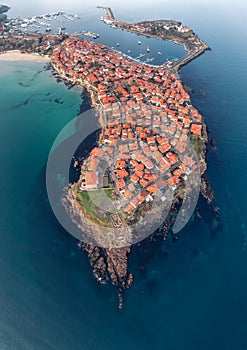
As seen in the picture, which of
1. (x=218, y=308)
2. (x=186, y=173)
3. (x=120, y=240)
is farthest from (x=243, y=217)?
(x=120, y=240)

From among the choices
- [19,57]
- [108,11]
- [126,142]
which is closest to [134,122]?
[126,142]

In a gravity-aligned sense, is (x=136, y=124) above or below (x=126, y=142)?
above

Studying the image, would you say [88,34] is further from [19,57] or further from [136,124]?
[136,124]

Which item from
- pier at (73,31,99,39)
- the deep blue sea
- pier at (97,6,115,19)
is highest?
pier at (97,6,115,19)

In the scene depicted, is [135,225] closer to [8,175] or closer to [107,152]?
[107,152]

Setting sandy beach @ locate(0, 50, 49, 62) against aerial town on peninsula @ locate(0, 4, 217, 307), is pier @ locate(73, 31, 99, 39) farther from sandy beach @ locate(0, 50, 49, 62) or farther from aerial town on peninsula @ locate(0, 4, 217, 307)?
sandy beach @ locate(0, 50, 49, 62)

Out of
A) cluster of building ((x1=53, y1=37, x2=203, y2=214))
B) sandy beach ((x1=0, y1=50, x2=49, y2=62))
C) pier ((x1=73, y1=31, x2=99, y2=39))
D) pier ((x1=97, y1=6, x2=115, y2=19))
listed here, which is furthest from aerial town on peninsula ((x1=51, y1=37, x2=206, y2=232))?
pier ((x1=97, y1=6, x2=115, y2=19))
